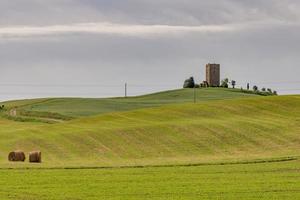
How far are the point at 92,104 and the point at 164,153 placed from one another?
5619 centimetres

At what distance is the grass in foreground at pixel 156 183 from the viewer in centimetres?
2986

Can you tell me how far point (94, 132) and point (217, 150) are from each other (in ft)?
36.4

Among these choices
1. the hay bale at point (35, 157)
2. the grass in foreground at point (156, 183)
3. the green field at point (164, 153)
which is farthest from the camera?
the hay bale at point (35, 157)

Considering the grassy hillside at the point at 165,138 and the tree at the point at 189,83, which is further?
the tree at the point at 189,83

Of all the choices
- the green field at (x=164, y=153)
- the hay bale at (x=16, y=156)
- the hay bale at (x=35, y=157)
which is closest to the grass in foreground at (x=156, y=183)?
the green field at (x=164, y=153)

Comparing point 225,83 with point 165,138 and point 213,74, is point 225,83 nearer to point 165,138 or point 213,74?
point 213,74

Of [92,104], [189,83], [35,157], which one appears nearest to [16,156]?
[35,157]

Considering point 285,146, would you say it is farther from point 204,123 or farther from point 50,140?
point 50,140

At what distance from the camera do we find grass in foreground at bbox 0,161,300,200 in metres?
29.9

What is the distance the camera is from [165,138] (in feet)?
202

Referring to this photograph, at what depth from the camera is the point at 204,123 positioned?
67.9m

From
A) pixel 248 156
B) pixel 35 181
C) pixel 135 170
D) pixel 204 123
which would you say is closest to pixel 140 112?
pixel 204 123

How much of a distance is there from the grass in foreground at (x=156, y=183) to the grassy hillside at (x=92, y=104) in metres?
48.6

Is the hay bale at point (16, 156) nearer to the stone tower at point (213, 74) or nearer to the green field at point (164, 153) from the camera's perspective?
the green field at point (164, 153)
